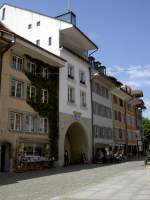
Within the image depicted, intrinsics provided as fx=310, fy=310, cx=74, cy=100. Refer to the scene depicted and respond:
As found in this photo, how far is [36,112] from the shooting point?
3000 cm

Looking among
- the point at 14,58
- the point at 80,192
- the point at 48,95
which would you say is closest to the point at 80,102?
the point at 48,95

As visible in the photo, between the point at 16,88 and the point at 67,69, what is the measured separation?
9819 millimetres

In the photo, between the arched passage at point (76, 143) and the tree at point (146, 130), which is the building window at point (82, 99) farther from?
the tree at point (146, 130)

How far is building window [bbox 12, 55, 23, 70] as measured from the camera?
28.1m

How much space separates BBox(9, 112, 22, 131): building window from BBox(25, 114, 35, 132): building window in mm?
873

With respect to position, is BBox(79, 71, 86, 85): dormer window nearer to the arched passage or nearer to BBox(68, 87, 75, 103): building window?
BBox(68, 87, 75, 103): building window

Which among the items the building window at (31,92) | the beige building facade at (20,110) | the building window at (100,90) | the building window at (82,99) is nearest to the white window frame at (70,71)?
the building window at (82,99)

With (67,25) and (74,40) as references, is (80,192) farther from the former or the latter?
(74,40)

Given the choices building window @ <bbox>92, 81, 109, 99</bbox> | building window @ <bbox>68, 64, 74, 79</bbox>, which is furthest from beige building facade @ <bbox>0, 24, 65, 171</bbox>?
building window @ <bbox>92, 81, 109, 99</bbox>

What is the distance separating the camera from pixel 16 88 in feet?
91.7

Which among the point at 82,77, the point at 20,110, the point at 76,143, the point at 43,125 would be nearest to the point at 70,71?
the point at 82,77

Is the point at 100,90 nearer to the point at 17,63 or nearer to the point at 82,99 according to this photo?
the point at 82,99

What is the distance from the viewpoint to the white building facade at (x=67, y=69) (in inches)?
1379

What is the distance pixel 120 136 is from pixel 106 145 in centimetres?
866
